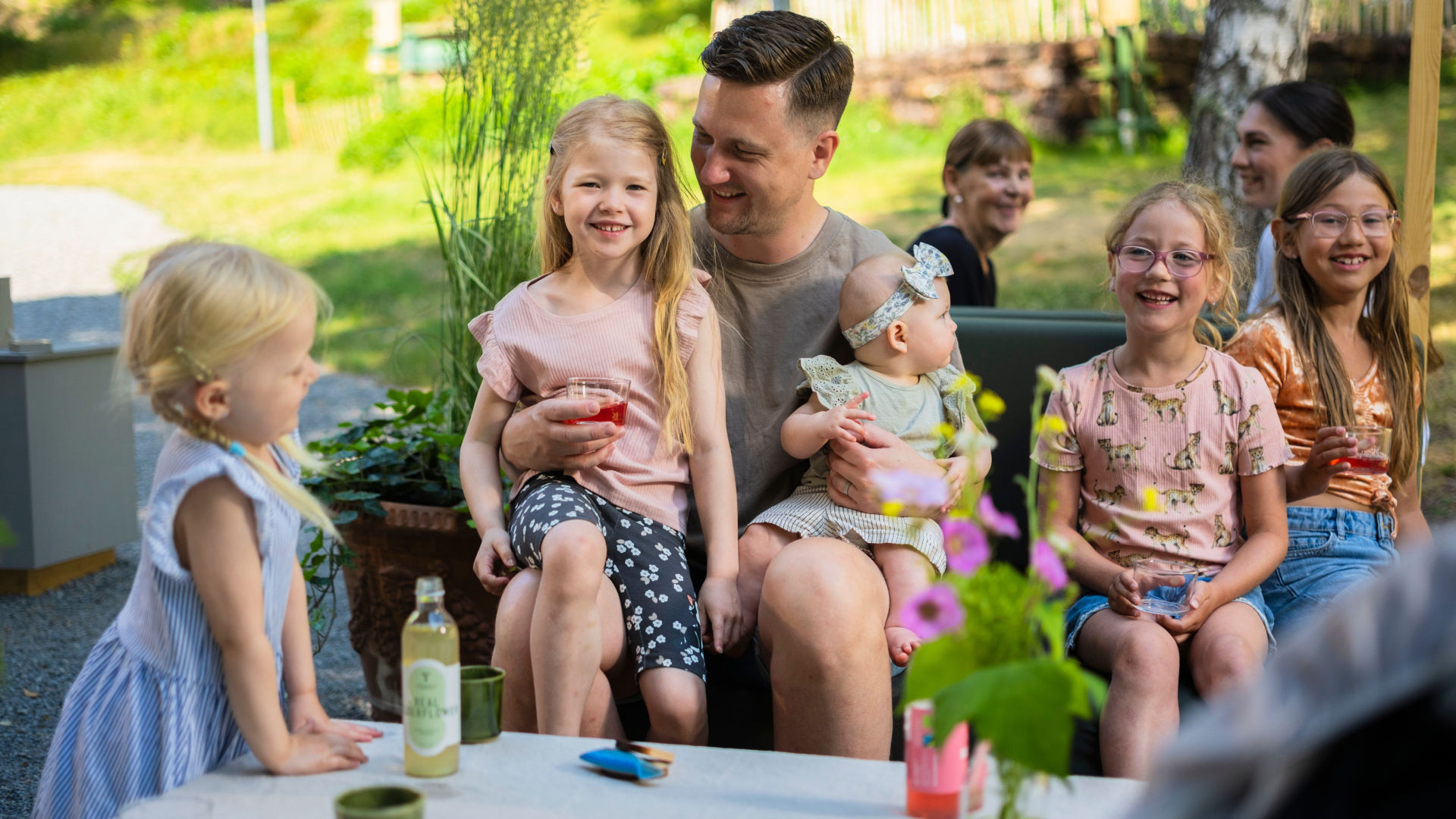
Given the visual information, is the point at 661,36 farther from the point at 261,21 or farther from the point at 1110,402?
the point at 1110,402

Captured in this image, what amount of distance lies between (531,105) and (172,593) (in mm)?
1918

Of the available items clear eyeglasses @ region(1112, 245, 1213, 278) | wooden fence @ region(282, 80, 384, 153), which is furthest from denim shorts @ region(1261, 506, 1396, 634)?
wooden fence @ region(282, 80, 384, 153)

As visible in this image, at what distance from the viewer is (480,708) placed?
1.69 metres

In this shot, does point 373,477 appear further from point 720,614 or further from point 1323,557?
point 1323,557

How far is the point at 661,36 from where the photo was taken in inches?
628

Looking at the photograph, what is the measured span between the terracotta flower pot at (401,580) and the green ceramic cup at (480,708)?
1119mm

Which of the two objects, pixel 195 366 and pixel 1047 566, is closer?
pixel 1047 566

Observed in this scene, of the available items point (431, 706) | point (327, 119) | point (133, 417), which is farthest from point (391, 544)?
point (327, 119)

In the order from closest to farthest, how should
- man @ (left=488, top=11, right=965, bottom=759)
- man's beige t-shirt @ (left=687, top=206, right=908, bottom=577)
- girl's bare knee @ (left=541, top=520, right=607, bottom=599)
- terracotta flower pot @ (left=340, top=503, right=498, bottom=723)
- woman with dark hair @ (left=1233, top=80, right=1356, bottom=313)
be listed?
girl's bare knee @ (left=541, top=520, right=607, bottom=599), man @ (left=488, top=11, right=965, bottom=759), man's beige t-shirt @ (left=687, top=206, right=908, bottom=577), terracotta flower pot @ (left=340, top=503, right=498, bottom=723), woman with dark hair @ (left=1233, top=80, right=1356, bottom=313)

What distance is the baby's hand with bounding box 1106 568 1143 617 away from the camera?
220cm

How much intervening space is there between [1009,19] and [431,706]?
10595mm

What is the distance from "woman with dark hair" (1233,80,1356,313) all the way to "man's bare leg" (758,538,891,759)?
6.25ft

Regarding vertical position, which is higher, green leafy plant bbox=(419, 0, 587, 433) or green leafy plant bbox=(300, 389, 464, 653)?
green leafy plant bbox=(419, 0, 587, 433)

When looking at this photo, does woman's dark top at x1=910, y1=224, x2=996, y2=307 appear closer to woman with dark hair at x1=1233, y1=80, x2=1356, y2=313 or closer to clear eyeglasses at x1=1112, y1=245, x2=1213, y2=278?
woman with dark hair at x1=1233, y1=80, x2=1356, y2=313
